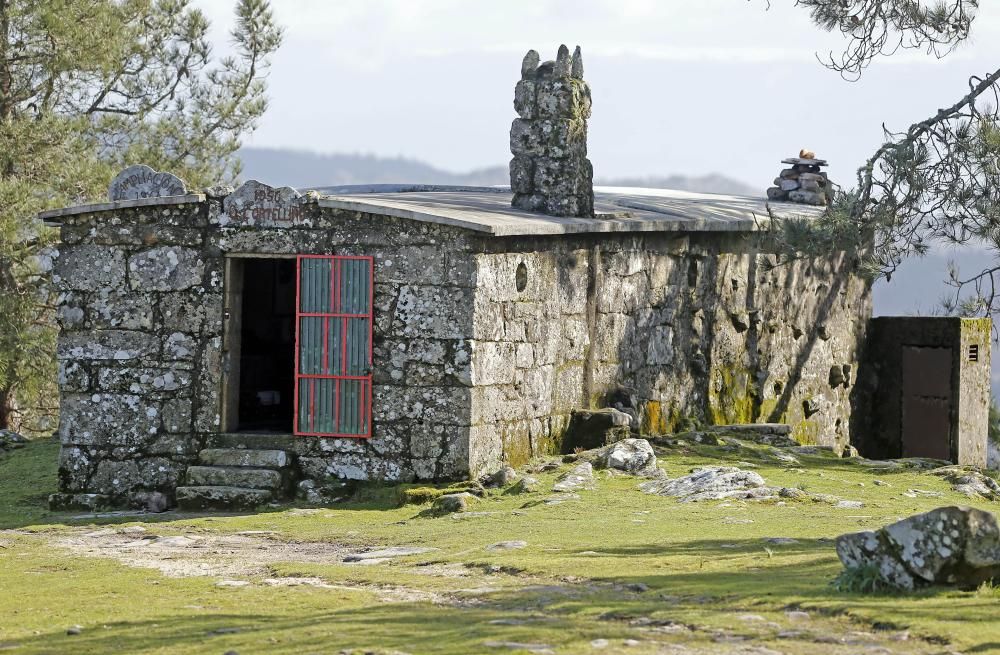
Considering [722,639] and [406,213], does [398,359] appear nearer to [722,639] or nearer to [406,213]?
[406,213]

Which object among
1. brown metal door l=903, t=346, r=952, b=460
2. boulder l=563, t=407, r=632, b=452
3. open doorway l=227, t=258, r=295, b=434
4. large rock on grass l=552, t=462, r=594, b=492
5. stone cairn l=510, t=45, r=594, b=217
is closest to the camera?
large rock on grass l=552, t=462, r=594, b=492

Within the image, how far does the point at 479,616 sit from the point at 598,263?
7256mm

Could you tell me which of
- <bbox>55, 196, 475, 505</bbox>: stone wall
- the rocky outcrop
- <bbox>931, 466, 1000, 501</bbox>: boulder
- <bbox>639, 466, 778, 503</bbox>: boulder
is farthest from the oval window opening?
<bbox>931, 466, 1000, 501</bbox>: boulder

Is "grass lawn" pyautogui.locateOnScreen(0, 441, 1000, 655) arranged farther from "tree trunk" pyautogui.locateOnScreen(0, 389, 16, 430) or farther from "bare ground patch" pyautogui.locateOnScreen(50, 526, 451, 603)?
"tree trunk" pyautogui.locateOnScreen(0, 389, 16, 430)

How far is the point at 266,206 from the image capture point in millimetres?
12219

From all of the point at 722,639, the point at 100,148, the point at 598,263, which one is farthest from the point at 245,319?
the point at 722,639

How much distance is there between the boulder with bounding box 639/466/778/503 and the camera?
11109 millimetres

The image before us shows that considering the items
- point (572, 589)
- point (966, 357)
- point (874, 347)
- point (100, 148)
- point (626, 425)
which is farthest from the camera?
point (100, 148)

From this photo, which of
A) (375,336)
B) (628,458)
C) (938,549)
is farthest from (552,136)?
(938,549)

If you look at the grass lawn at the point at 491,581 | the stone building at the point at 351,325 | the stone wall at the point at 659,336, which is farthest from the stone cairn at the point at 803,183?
the grass lawn at the point at 491,581

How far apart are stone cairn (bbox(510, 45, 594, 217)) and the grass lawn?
2876 mm

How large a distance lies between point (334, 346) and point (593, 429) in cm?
268

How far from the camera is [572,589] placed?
7.52 metres

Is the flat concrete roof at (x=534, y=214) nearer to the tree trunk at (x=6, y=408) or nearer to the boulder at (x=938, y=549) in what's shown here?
the boulder at (x=938, y=549)
